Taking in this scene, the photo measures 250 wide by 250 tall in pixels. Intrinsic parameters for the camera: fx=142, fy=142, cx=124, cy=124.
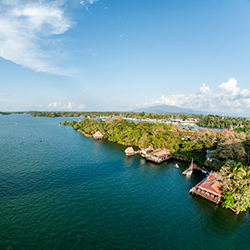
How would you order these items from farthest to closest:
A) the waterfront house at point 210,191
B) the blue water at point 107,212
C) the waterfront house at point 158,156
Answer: the waterfront house at point 158,156 < the waterfront house at point 210,191 < the blue water at point 107,212

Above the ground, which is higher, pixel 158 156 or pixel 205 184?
pixel 158 156

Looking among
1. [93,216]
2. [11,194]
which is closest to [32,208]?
[11,194]

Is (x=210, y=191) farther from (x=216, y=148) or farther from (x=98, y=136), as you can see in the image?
(x=98, y=136)

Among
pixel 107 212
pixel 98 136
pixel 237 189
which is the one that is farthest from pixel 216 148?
pixel 98 136

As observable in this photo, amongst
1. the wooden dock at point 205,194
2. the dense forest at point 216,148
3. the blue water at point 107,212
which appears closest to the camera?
the blue water at point 107,212

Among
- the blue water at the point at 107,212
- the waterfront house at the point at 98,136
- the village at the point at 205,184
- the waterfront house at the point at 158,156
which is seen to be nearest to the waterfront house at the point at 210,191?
the village at the point at 205,184

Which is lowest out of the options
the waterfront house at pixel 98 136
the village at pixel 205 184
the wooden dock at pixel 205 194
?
the wooden dock at pixel 205 194

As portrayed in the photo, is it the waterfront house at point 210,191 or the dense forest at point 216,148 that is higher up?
the dense forest at point 216,148

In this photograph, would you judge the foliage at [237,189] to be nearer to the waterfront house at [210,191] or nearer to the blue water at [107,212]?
the waterfront house at [210,191]

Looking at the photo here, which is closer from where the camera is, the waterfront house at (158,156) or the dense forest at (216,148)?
the dense forest at (216,148)
